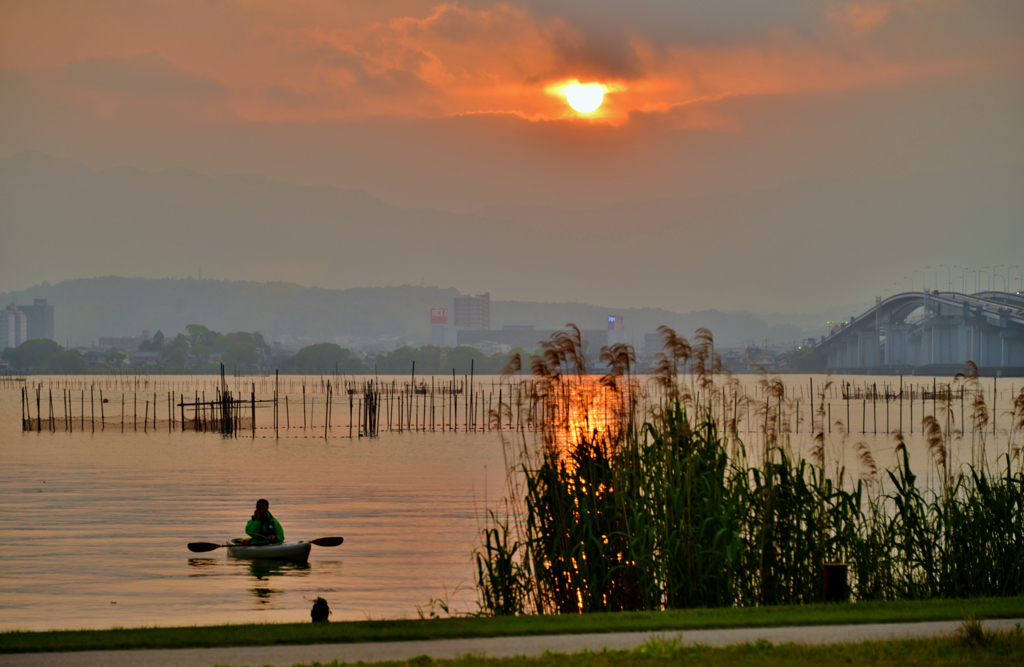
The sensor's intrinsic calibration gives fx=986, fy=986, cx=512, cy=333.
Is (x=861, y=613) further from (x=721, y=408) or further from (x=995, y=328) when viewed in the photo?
(x=995, y=328)

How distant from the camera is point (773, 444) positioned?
37.2 ft

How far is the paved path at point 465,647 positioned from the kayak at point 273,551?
48.3ft

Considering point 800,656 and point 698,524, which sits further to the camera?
point 698,524

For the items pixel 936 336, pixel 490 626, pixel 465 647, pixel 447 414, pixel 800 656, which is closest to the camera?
pixel 800 656

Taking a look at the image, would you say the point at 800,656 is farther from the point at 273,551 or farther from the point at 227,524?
the point at 227,524

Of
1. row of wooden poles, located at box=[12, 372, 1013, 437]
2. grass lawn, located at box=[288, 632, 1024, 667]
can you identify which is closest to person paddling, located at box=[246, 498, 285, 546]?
row of wooden poles, located at box=[12, 372, 1013, 437]

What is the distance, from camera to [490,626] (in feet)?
29.5

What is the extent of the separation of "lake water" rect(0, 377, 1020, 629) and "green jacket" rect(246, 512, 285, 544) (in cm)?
62

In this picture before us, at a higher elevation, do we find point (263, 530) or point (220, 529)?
point (263, 530)

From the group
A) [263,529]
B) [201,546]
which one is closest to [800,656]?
[263,529]

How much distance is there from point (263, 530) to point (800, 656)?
17092 millimetres

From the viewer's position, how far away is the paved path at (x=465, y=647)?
302 inches

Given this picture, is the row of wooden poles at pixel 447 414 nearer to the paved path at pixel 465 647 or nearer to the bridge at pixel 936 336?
the paved path at pixel 465 647

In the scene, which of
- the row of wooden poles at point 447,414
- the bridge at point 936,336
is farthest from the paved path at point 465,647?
the bridge at point 936,336
